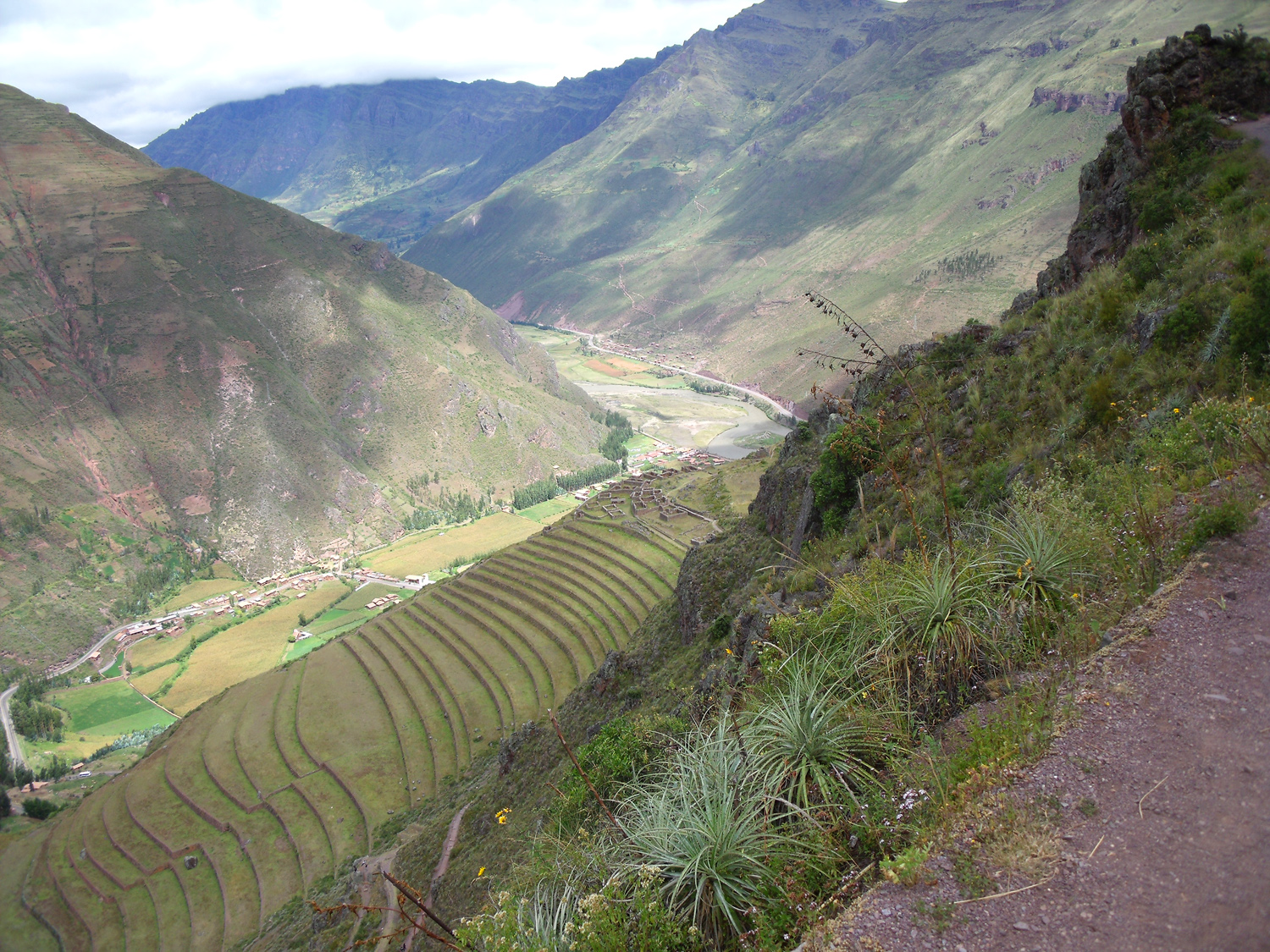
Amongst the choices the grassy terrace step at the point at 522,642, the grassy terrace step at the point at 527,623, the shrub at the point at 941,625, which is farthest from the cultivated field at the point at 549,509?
the shrub at the point at 941,625

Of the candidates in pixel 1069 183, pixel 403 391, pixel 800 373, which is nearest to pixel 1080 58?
pixel 1069 183

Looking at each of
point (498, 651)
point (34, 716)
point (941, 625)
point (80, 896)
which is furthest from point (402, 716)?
point (34, 716)

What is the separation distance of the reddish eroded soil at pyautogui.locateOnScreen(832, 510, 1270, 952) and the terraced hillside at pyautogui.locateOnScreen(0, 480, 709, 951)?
3413 centimetres

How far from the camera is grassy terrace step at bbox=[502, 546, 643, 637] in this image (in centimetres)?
4034

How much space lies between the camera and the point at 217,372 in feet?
363

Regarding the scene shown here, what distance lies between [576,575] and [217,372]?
307 feet

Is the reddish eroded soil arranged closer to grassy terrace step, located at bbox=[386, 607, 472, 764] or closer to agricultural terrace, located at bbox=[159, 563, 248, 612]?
grassy terrace step, located at bbox=[386, 607, 472, 764]

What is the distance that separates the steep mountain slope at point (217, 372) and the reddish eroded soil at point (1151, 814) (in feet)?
367

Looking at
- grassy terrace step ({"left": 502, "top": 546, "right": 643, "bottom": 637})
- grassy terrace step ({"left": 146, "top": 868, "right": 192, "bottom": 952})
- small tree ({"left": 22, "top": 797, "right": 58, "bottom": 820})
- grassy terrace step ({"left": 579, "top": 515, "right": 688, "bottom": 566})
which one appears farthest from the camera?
small tree ({"left": 22, "top": 797, "right": 58, "bottom": 820})

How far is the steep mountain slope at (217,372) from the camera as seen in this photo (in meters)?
102

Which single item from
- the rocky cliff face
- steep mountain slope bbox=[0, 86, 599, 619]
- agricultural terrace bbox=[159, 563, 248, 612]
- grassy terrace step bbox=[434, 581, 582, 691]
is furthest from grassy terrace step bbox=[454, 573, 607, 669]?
steep mountain slope bbox=[0, 86, 599, 619]

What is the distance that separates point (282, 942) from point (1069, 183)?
6327 inches

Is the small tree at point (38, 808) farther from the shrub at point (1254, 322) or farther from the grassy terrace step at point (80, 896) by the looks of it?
the shrub at point (1254, 322)

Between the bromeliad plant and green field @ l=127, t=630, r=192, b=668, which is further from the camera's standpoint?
green field @ l=127, t=630, r=192, b=668
